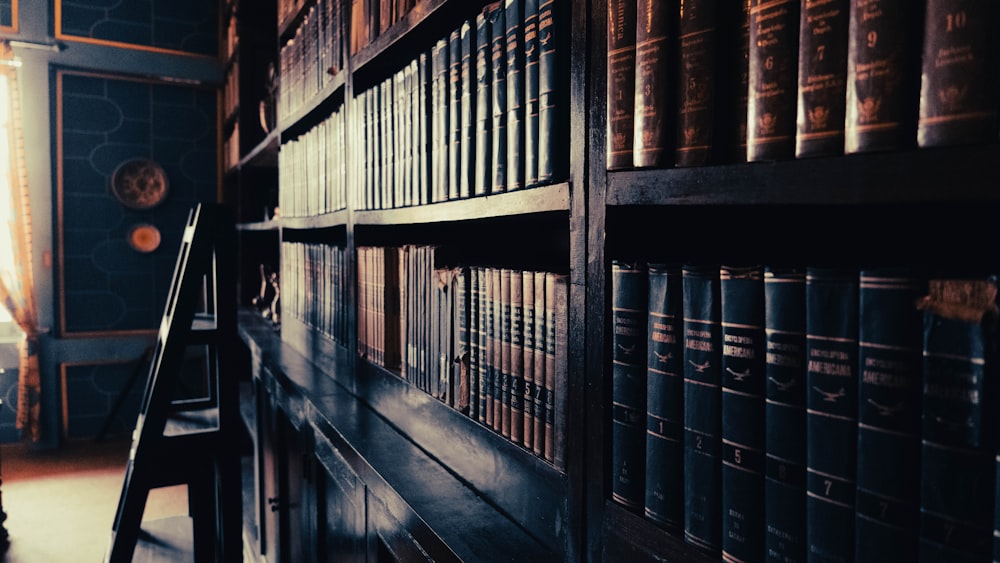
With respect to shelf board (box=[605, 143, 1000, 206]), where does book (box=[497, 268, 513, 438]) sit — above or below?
below

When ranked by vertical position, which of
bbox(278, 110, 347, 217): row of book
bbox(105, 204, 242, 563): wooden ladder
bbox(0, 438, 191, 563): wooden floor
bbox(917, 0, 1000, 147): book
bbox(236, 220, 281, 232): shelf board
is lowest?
bbox(0, 438, 191, 563): wooden floor

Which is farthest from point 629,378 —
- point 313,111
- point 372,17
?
point 313,111

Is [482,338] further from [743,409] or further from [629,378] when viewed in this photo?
[743,409]

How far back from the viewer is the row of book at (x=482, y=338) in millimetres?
846

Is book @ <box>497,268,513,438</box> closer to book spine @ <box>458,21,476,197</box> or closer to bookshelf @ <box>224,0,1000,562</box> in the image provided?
bookshelf @ <box>224,0,1000,562</box>

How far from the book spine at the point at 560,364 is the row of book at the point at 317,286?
92 cm

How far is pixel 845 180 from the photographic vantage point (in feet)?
1.52

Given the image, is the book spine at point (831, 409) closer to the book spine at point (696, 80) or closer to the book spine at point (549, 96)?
the book spine at point (696, 80)

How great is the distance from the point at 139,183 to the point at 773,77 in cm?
470

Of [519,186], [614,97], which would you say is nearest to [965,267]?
[614,97]

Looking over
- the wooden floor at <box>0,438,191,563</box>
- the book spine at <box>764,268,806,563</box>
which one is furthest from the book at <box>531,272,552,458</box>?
the wooden floor at <box>0,438,191,563</box>

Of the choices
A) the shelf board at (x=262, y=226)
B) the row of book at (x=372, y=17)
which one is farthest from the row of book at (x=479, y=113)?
the shelf board at (x=262, y=226)

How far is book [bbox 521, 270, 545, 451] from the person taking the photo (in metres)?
0.88

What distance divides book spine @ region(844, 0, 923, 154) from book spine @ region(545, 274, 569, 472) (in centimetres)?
40
